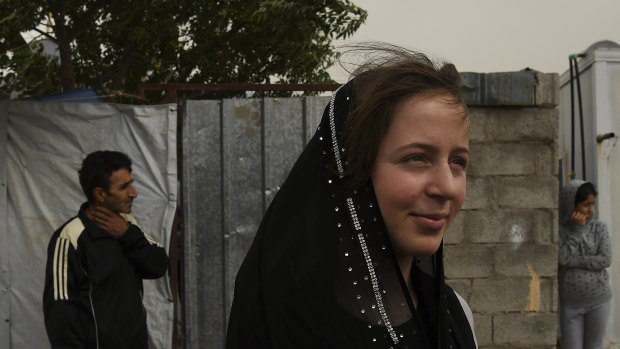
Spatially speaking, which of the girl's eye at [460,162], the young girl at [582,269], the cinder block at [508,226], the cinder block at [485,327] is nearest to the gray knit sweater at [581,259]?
the young girl at [582,269]

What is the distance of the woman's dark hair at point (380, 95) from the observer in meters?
1.31

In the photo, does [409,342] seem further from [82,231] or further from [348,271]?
[82,231]

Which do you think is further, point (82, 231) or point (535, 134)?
point (535, 134)

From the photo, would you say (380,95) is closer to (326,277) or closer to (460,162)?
(460,162)

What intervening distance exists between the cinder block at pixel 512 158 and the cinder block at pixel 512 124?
50 millimetres

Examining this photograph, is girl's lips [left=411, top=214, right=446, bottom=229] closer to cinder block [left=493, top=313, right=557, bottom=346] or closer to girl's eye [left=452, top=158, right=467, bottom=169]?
girl's eye [left=452, top=158, right=467, bottom=169]

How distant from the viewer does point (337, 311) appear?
128 centimetres

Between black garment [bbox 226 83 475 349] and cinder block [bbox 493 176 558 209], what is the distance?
137 inches

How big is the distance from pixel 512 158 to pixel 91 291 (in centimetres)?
298

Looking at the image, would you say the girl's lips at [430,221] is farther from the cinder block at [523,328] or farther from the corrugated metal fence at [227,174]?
the cinder block at [523,328]

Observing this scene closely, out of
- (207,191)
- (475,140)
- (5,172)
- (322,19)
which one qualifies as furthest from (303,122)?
(322,19)

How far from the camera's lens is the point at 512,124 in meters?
4.70

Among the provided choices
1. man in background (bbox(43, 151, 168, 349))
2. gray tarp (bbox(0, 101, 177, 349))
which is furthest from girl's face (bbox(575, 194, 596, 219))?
man in background (bbox(43, 151, 168, 349))

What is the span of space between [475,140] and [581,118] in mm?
2944
